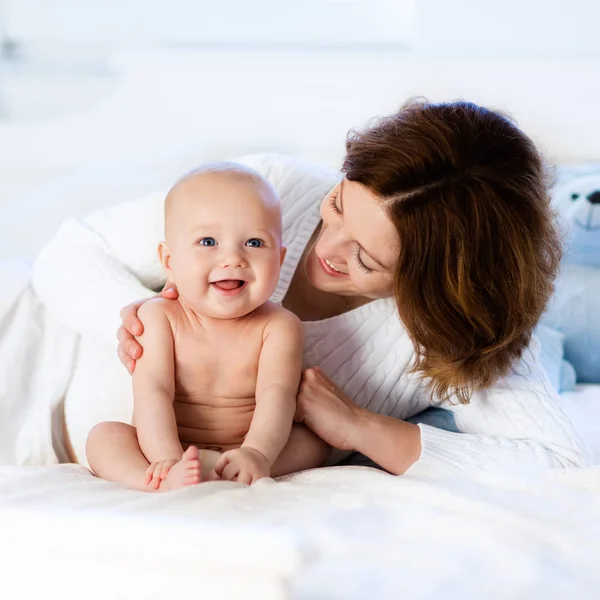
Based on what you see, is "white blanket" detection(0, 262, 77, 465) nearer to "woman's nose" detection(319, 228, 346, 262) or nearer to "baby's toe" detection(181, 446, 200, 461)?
"baby's toe" detection(181, 446, 200, 461)

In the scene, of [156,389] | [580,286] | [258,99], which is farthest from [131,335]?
[258,99]

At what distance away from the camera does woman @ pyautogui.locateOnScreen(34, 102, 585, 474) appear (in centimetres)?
128

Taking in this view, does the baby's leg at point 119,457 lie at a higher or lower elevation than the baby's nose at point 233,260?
lower

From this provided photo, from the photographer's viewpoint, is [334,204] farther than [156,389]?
Yes

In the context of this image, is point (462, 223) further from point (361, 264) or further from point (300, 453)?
point (300, 453)

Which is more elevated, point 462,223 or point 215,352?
point 462,223

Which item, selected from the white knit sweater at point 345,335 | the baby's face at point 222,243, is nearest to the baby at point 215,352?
the baby's face at point 222,243

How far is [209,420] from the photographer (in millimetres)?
1350

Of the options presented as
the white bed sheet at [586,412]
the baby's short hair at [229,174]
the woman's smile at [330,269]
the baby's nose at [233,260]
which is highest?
the baby's short hair at [229,174]

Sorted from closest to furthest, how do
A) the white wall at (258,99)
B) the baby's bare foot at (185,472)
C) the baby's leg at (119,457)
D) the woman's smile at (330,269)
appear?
1. the baby's bare foot at (185,472)
2. the baby's leg at (119,457)
3. the woman's smile at (330,269)
4. the white wall at (258,99)

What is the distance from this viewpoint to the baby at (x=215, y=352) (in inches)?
49.2

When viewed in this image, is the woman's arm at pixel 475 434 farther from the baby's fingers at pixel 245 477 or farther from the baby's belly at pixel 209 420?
the baby's fingers at pixel 245 477

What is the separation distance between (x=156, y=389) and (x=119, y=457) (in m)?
0.12

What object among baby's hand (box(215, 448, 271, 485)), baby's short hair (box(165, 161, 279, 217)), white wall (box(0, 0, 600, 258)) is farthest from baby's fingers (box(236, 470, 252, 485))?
white wall (box(0, 0, 600, 258))
